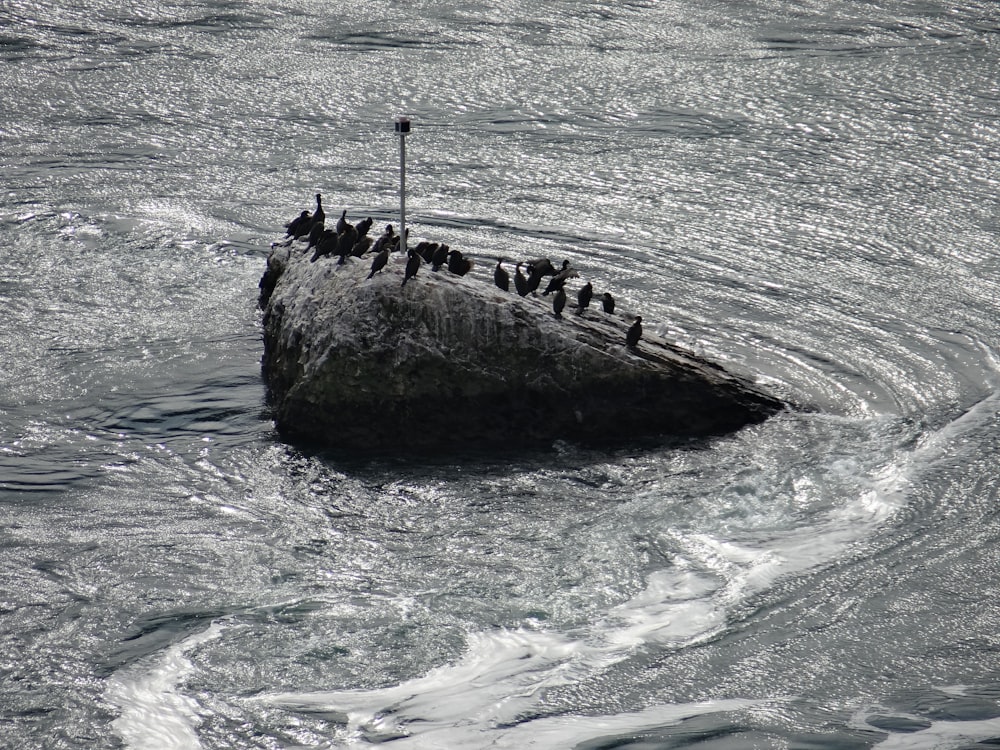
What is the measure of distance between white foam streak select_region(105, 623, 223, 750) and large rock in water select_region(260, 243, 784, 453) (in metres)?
2.43

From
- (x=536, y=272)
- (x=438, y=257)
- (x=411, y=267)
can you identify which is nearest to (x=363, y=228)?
(x=438, y=257)

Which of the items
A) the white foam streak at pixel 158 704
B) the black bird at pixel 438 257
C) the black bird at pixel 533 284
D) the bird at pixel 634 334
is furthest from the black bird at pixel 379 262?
the white foam streak at pixel 158 704

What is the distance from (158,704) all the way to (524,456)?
3.15 meters

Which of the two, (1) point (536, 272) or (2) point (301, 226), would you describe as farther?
(2) point (301, 226)

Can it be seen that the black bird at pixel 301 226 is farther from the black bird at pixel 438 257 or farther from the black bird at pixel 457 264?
the black bird at pixel 457 264

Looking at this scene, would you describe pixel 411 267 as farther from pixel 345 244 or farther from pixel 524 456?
pixel 524 456

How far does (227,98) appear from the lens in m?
16.1

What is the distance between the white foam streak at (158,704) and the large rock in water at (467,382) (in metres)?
2.43

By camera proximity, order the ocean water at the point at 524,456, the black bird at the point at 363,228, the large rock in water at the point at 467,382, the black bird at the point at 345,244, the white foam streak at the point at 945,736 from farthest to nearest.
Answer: the black bird at the point at 363,228 → the black bird at the point at 345,244 → the large rock in water at the point at 467,382 → the ocean water at the point at 524,456 → the white foam streak at the point at 945,736

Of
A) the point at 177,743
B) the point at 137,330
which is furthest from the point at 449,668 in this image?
the point at 137,330

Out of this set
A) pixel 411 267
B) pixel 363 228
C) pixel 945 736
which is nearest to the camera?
pixel 945 736

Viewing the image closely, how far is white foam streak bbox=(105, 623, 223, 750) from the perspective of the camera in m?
6.11

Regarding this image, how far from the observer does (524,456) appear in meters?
8.67

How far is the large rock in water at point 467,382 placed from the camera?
8.83 meters
